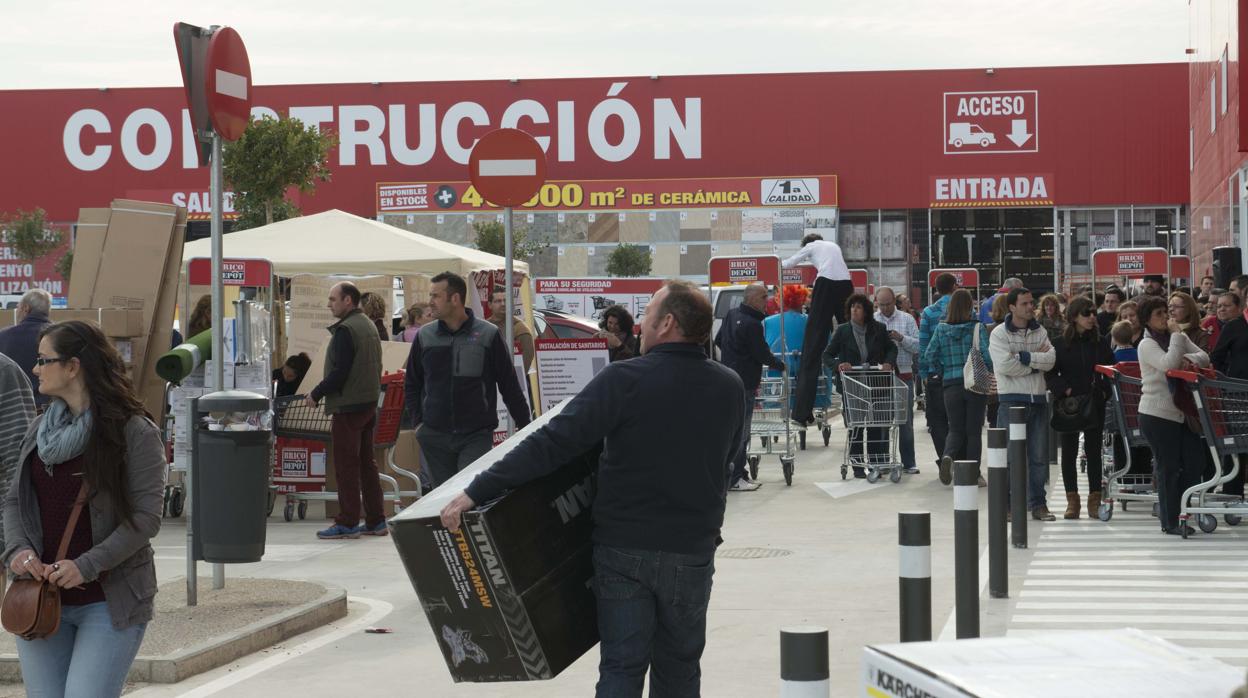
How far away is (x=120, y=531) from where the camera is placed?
4875mm

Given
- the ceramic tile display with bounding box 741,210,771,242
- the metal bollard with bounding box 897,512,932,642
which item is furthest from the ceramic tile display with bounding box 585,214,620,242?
the metal bollard with bounding box 897,512,932,642

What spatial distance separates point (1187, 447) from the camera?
11.8 m

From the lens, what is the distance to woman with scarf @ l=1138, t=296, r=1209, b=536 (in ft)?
38.0

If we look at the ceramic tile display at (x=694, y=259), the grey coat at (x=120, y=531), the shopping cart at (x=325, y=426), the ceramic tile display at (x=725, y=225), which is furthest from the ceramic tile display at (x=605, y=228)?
the grey coat at (x=120, y=531)

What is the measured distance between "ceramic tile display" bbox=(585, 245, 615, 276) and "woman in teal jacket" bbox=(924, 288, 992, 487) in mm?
36914

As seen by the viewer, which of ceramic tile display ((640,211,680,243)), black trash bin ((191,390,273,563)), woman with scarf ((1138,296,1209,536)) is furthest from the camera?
ceramic tile display ((640,211,680,243))

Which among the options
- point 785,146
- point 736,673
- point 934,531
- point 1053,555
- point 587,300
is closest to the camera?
point 736,673

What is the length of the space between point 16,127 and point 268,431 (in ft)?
168

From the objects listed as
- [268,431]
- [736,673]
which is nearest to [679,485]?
[736,673]

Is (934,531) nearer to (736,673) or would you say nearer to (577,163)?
(736,673)

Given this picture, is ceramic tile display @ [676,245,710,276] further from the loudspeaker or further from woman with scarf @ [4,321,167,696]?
woman with scarf @ [4,321,167,696]

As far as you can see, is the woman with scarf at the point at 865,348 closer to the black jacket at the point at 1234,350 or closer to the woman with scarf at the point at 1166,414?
the black jacket at the point at 1234,350

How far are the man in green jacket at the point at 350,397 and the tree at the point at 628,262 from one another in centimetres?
3790

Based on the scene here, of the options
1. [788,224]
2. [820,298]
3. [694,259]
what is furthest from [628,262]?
[820,298]
